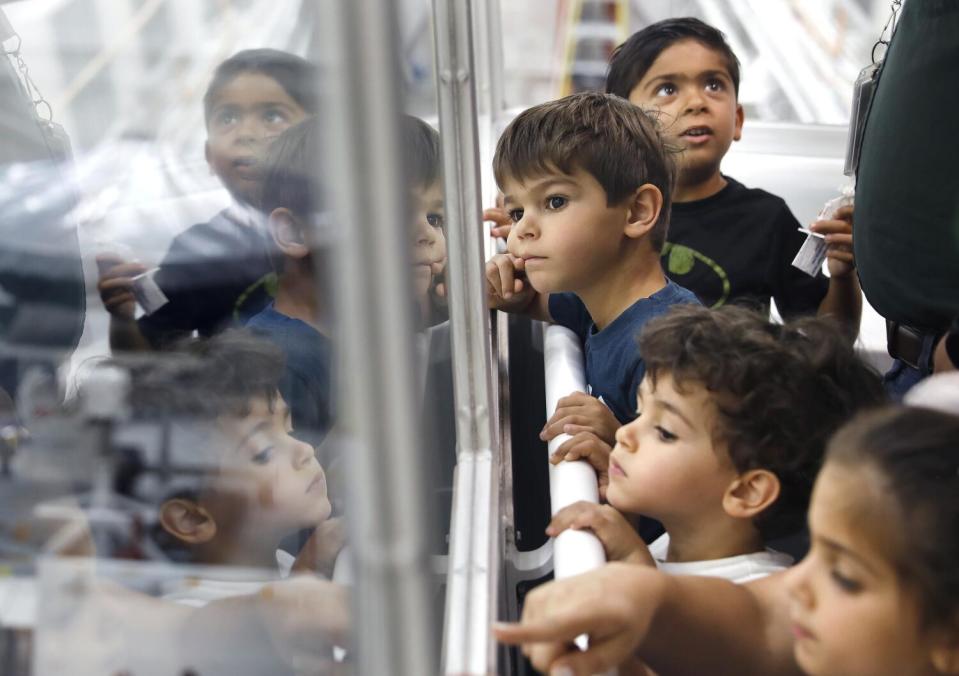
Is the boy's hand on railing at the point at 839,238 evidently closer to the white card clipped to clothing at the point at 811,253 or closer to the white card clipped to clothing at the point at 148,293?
the white card clipped to clothing at the point at 811,253

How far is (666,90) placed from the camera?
5.65 feet

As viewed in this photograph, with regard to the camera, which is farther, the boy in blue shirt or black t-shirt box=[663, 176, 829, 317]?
black t-shirt box=[663, 176, 829, 317]

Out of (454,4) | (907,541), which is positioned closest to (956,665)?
(907,541)

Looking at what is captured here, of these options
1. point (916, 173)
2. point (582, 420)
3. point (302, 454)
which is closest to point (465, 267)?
point (582, 420)

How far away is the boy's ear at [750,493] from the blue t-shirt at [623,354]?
25 centimetres

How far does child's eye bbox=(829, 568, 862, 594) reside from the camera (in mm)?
671

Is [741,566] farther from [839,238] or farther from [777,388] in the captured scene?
[839,238]

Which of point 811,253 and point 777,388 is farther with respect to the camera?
point 811,253

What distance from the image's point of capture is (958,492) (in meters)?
0.66

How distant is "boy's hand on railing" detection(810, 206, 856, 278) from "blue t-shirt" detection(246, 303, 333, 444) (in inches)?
33.7

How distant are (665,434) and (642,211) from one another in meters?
0.40

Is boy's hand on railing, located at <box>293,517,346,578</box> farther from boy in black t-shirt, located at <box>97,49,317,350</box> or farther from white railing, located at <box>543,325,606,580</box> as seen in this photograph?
boy in black t-shirt, located at <box>97,49,317,350</box>

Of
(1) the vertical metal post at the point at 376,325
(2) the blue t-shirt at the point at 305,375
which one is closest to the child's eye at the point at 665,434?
(2) the blue t-shirt at the point at 305,375

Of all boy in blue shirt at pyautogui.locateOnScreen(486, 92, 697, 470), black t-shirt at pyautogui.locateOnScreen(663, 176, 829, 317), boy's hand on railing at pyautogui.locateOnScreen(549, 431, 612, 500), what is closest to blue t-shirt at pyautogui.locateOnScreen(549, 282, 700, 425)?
boy in blue shirt at pyautogui.locateOnScreen(486, 92, 697, 470)
